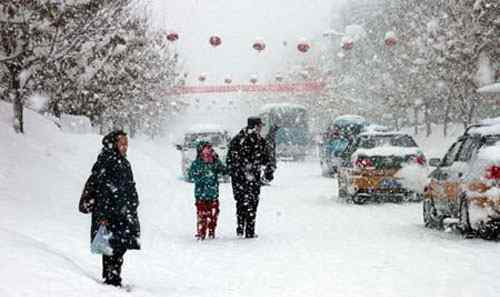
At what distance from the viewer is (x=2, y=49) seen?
20.5 meters

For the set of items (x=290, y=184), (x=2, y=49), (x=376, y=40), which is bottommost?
(x=290, y=184)

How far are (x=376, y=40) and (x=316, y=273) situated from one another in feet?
199

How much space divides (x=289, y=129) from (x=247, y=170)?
36.6 m

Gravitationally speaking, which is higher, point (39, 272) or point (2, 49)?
point (2, 49)

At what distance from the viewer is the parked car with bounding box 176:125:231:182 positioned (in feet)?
94.0

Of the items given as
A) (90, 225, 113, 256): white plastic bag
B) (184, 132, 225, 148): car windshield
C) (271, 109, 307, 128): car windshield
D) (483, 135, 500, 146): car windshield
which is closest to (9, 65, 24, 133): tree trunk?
(184, 132, 225, 148): car windshield

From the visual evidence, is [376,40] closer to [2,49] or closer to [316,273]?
[2,49]

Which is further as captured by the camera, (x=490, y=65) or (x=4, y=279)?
(x=490, y=65)

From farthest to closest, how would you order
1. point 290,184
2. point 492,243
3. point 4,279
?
point 290,184 → point 492,243 → point 4,279

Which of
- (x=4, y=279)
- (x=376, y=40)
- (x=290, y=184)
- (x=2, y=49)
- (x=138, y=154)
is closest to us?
(x=4, y=279)

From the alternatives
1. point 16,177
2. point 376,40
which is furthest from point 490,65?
point 16,177

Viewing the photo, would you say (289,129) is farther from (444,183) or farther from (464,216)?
(464,216)

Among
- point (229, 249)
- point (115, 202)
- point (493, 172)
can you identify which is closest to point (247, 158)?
point (229, 249)

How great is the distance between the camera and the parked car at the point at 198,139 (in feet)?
94.0
